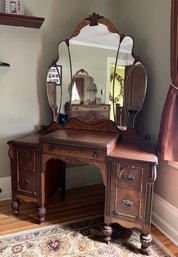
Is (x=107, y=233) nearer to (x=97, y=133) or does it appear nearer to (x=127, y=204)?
(x=127, y=204)

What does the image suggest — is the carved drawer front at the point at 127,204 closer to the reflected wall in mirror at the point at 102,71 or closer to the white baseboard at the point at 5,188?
the reflected wall in mirror at the point at 102,71

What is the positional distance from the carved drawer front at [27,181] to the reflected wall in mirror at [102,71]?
31.2 inches

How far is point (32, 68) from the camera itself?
8.30ft

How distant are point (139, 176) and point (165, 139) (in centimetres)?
37

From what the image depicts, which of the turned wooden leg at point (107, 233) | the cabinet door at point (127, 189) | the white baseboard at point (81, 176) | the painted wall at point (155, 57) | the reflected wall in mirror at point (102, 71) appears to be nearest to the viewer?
the cabinet door at point (127, 189)

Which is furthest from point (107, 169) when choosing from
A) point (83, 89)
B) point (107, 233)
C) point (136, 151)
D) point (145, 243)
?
point (83, 89)

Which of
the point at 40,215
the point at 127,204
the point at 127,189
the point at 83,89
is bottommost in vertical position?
the point at 40,215

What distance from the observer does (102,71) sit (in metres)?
2.46

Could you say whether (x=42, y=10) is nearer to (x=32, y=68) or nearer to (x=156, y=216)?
(x=32, y=68)

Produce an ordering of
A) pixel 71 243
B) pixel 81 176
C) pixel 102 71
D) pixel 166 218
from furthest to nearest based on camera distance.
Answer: pixel 81 176, pixel 102 71, pixel 166 218, pixel 71 243

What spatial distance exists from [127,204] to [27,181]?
37.0 inches

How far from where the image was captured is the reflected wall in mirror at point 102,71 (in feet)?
7.66

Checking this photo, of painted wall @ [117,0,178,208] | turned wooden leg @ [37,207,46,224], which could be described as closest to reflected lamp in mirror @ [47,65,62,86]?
painted wall @ [117,0,178,208]

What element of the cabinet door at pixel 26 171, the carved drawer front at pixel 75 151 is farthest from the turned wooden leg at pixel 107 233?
the cabinet door at pixel 26 171
